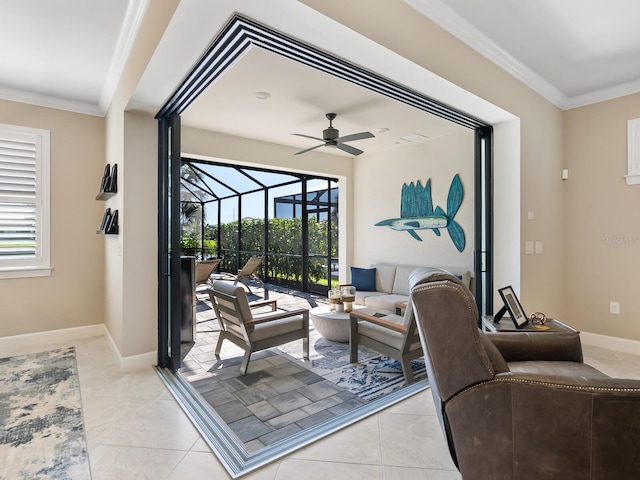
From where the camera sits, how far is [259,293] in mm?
7340

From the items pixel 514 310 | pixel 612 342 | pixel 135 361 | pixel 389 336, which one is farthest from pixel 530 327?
pixel 135 361

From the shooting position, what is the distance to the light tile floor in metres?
1.72

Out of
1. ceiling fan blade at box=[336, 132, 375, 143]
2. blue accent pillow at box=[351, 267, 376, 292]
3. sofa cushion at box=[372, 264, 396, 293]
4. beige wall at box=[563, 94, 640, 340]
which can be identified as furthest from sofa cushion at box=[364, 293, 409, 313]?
ceiling fan blade at box=[336, 132, 375, 143]

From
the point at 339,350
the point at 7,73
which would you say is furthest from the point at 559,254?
the point at 7,73

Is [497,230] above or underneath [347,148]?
underneath

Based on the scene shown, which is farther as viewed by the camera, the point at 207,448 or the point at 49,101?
the point at 49,101

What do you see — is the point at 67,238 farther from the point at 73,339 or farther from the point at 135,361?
the point at 135,361

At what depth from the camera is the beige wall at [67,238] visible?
12.1 feet

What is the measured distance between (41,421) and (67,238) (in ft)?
7.88

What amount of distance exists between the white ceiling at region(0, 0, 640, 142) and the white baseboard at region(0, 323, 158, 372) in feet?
7.39

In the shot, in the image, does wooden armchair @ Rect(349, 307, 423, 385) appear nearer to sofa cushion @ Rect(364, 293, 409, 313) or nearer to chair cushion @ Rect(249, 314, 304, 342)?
chair cushion @ Rect(249, 314, 304, 342)

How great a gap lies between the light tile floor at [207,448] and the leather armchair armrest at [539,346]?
2.17ft

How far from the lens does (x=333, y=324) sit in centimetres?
389

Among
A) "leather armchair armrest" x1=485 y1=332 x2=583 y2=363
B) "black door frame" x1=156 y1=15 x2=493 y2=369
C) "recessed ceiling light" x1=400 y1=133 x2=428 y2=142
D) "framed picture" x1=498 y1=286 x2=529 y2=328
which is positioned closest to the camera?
"black door frame" x1=156 y1=15 x2=493 y2=369
